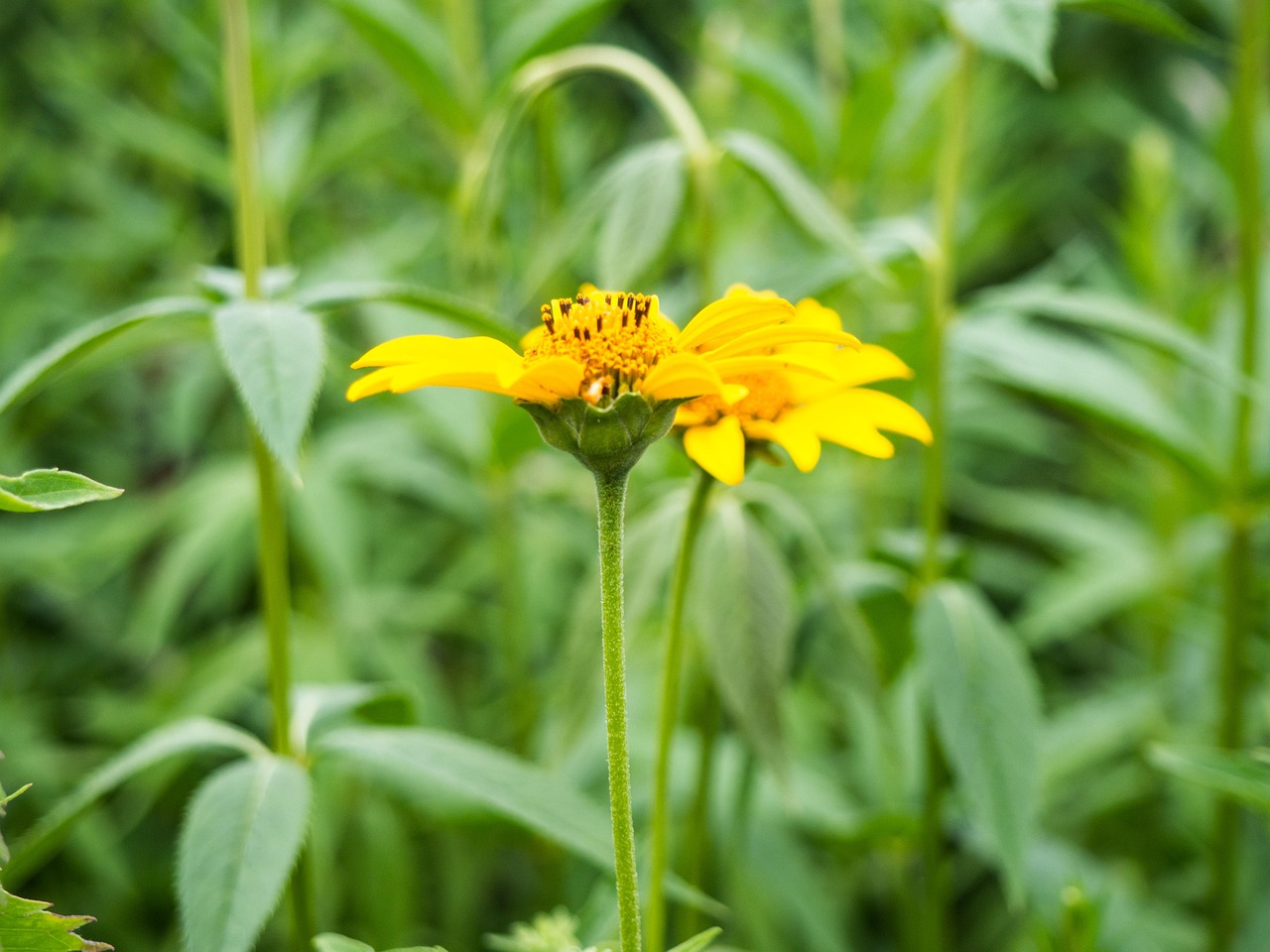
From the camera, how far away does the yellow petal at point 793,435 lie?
564mm

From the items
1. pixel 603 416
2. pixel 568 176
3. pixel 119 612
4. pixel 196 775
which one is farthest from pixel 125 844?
pixel 603 416

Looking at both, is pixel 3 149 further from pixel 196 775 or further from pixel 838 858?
pixel 838 858

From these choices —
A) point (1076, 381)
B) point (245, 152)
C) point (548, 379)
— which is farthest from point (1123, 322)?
point (245, 152)

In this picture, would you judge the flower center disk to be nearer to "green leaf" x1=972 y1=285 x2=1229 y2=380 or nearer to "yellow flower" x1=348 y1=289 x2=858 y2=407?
"yellow flower" x1=348 y1=289 x2=858 y2=407

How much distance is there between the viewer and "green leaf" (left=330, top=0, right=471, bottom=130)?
104 centimetres

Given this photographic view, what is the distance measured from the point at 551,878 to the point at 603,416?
0.78 metres

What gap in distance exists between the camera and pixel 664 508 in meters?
0.86

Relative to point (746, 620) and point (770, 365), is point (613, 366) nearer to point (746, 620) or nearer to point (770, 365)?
point (770, 365)

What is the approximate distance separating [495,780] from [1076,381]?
0.56 m

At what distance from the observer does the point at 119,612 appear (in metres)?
1.64

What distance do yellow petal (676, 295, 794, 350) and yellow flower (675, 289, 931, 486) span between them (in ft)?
0.03

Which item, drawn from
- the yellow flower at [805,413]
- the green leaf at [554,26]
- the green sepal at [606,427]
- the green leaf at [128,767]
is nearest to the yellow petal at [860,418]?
the yellow flower at [805,413]

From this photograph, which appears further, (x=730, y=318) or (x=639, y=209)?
(x=639, y=209)

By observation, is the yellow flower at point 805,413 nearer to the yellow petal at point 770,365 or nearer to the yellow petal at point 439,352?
the yellow petal at point 770,365
